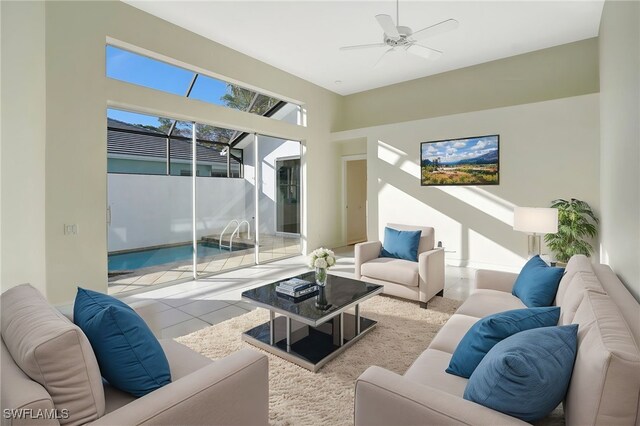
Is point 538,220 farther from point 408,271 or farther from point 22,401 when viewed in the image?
point 22,401

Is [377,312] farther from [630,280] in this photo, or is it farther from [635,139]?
[635,139]

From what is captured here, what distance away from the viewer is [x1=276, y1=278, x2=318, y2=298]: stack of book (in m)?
2.79

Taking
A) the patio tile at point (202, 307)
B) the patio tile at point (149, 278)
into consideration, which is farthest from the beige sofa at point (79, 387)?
the patio tile at point (149, 278)

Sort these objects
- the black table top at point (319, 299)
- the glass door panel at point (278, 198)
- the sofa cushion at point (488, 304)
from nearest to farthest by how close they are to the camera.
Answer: the sofa cushion at point (488, 304), the black table top at point (319, 299), the glass door panel at point (278, 198)

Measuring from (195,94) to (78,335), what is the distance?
459cm

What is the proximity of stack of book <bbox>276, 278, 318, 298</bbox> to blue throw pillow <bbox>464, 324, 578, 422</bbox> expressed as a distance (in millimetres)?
1764

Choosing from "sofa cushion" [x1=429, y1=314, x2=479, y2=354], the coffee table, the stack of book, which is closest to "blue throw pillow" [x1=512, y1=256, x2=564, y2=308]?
A: "sofa cushion" [x1=429, y1=314, x2=479, y2=354]

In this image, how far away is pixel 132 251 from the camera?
438 cm

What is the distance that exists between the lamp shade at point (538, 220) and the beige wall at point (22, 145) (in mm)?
4837

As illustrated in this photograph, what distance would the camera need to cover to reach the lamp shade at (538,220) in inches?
133

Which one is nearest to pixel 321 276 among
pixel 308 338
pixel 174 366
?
pixel 308 338

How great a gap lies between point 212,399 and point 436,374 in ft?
3.42

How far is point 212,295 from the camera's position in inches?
163

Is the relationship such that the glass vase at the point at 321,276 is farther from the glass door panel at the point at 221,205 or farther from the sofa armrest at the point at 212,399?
the glass door panel at the point at 221,205
